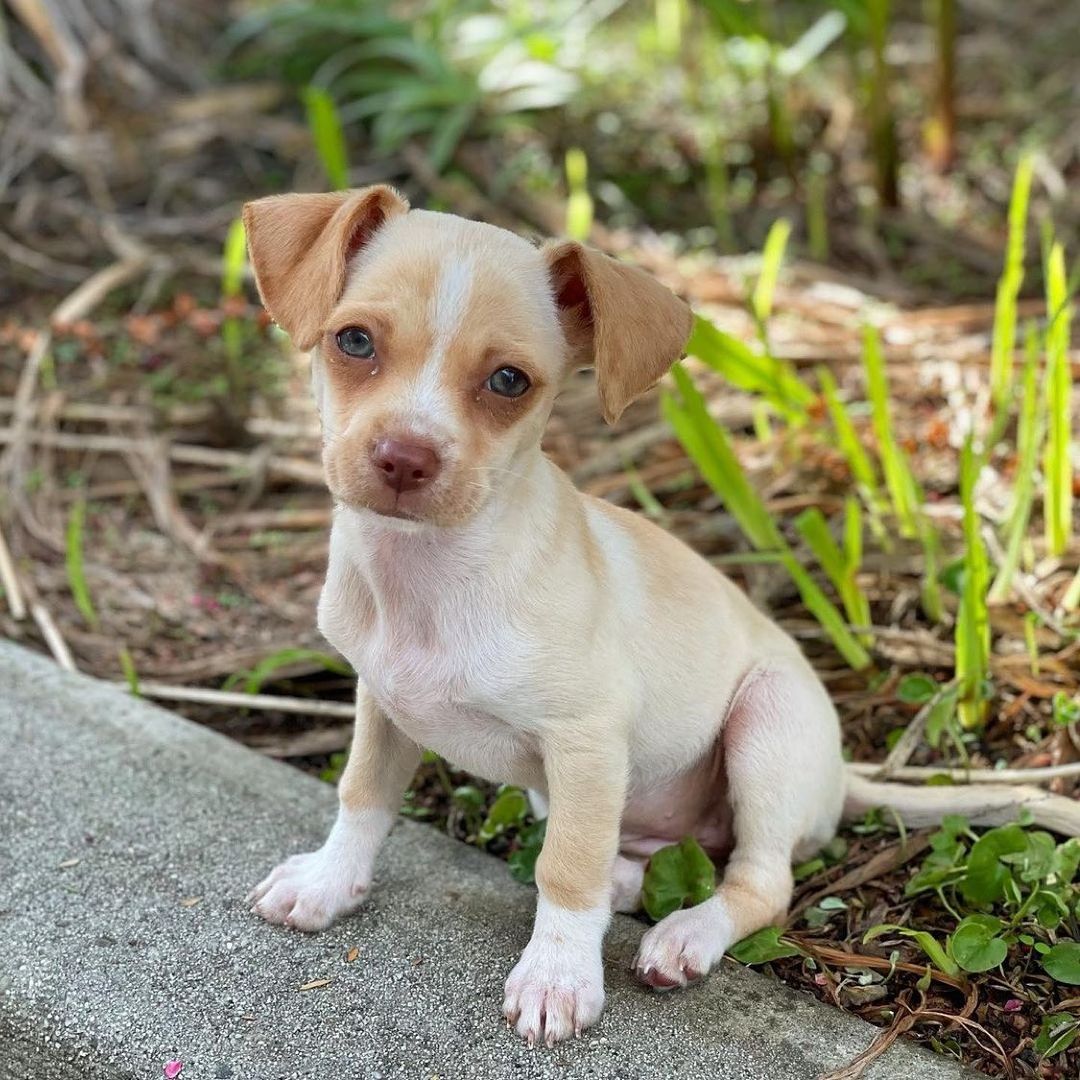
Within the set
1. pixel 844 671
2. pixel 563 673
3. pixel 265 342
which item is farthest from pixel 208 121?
pixel 563 673

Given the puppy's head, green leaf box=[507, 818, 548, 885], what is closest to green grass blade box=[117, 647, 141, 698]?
green leaf box=[507, 818, 548, 885]

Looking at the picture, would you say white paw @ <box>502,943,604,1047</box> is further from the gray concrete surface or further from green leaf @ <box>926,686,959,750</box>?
green leaf @ <box>926,686,959,750</box>

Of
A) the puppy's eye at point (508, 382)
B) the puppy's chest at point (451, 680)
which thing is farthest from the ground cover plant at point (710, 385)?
the puppy's eye at point (508, 382)

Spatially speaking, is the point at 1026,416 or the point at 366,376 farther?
the point at 1026,416

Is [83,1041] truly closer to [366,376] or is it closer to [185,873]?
[185,873]

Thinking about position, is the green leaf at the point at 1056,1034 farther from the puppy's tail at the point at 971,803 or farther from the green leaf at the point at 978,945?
the puppy's tail at the point at 971,803

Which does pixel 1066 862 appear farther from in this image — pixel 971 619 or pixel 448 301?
pixel 448 301
